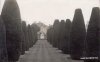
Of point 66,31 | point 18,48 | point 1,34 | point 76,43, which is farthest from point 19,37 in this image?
point 66,31

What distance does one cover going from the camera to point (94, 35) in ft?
100

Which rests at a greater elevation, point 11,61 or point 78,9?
point 78,9

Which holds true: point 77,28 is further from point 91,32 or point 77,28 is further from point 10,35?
point 10,35

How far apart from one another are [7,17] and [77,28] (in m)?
8.97

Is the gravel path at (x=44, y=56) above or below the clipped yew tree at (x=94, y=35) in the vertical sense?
below

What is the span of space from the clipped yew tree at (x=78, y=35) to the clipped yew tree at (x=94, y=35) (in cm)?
507

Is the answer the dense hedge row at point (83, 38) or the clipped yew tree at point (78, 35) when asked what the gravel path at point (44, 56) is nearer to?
the clipped yew tree at point (78, 35)

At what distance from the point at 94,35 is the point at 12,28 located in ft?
26.8

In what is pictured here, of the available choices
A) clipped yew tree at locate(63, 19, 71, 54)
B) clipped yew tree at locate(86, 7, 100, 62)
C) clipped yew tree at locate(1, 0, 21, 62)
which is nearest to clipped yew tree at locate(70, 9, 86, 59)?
clipped yew tree at locate(86, 7, 100, 62)

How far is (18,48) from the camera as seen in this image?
32.6 meters

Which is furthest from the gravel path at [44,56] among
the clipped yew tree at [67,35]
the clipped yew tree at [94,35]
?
the clipped yew tree at [94,35]

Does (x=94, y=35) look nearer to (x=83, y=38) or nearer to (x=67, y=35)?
(x=83, y=38)

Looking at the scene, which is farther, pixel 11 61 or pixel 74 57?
pixel 74 57

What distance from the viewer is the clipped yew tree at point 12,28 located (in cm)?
3153
